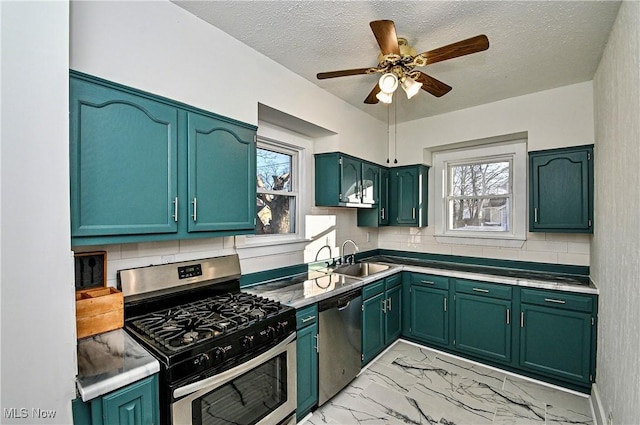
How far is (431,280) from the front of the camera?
10.6 feet

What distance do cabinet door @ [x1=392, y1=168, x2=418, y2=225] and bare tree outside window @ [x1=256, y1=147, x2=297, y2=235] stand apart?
154 centimetres

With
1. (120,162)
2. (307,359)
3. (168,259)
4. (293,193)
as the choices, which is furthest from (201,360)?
(293,193)

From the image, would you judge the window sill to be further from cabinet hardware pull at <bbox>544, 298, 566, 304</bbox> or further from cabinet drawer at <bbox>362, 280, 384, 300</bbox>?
cabinet drawer at <bbox>362, 280, 384, 300</bbox>

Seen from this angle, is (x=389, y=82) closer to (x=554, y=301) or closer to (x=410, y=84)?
(x=410, y=84)

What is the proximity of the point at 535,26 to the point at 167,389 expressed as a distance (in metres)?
2.98

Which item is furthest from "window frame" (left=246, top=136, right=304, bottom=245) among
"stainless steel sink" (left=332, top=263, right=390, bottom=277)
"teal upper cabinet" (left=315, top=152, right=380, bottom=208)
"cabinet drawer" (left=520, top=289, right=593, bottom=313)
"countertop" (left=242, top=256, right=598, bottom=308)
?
"cabinet drawer" (left=520, top=289, right=593, bottom=313)

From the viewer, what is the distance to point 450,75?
2619 millimetres

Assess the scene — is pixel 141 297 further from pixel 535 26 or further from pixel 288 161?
pixel 535 26

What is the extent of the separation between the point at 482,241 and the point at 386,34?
110 inches

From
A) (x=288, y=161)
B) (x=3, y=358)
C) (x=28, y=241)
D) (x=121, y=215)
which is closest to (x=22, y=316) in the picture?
(x=3, y=358)

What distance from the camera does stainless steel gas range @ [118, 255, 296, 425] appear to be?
1368 mm

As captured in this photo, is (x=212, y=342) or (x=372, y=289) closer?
(x=212, y=342)

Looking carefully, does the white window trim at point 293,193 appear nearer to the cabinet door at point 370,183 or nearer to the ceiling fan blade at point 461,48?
the cabinet door at point 370,183

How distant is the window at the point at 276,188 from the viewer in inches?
108
